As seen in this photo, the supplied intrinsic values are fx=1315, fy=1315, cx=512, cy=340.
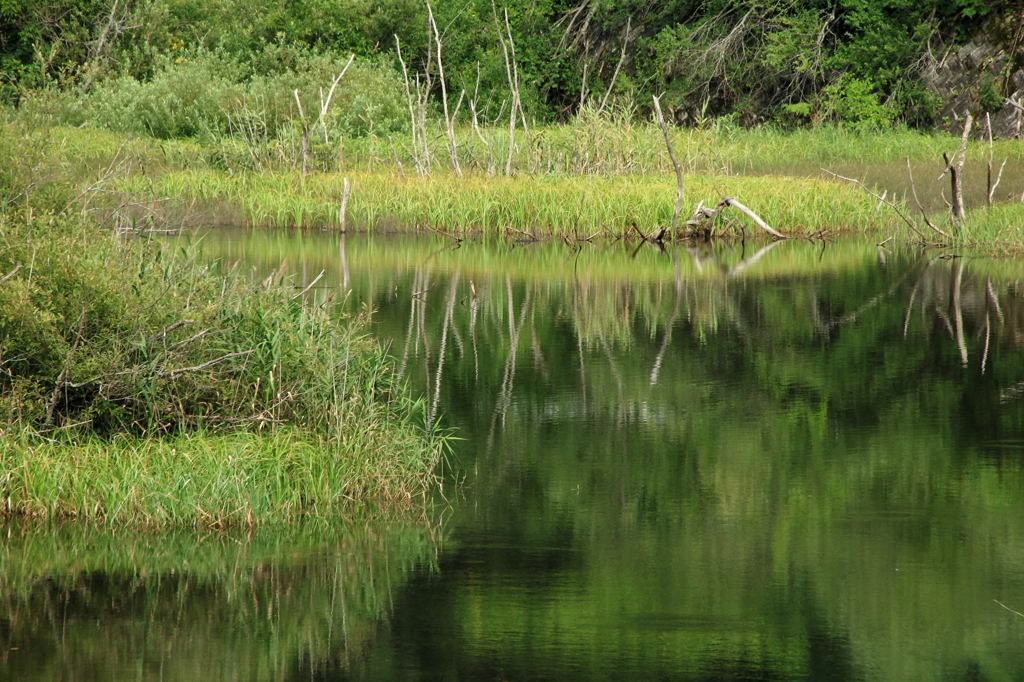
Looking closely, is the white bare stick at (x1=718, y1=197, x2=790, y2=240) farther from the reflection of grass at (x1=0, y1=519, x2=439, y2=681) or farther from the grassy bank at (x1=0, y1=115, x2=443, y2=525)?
the reflection of grass at (x1=0, y1=519, x2=439, y2=681)

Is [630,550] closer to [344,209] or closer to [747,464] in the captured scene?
[747,464]

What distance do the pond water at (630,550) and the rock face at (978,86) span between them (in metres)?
19.0

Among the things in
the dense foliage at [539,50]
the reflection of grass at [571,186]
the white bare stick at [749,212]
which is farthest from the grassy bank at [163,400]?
the dense foliage at [539,50]

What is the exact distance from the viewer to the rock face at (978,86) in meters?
30.4

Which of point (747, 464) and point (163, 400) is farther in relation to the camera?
point (747, 464)

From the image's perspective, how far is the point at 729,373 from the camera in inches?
469

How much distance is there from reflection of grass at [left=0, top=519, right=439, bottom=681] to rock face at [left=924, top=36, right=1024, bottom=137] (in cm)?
2684

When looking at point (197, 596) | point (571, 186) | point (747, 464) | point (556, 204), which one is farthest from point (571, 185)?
point (197, 596)

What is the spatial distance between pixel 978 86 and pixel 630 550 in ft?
89.3

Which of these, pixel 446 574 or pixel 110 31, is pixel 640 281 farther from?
pixel 110 31

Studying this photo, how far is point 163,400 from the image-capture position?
25.0 feet

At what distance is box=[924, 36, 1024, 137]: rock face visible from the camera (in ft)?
99.9

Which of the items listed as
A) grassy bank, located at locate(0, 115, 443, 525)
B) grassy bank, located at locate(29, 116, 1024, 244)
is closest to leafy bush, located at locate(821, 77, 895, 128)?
grassy bank, located at locate(29, 116, 1024, 244)

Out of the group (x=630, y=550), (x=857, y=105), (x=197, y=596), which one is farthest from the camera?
(x=857, y=105)
